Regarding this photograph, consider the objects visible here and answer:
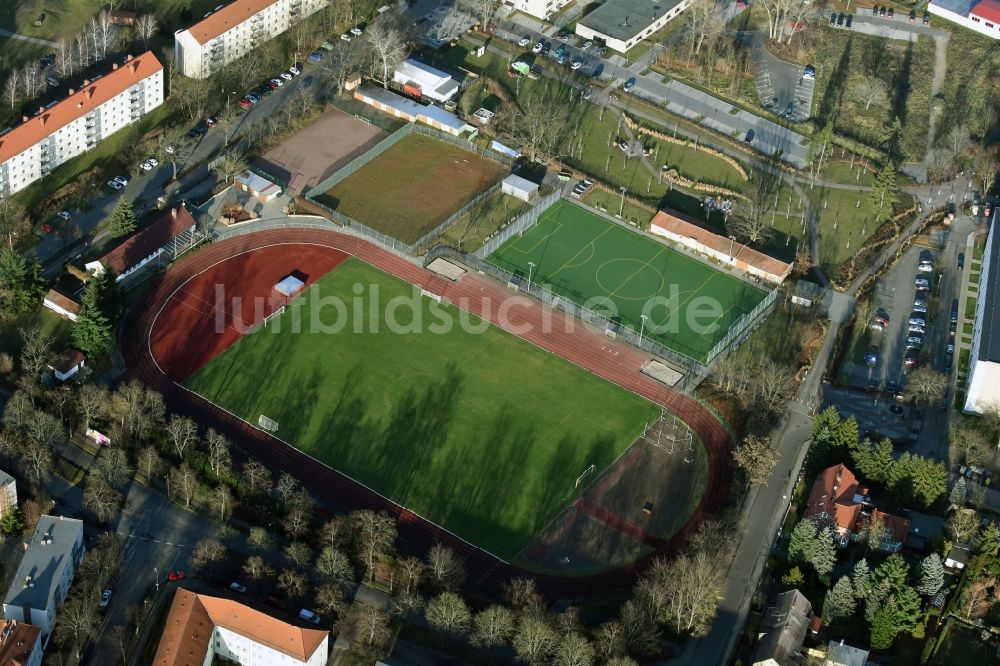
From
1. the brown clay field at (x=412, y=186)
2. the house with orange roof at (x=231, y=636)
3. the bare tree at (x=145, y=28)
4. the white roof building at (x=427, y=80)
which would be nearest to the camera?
the house with orange roof at (x=231, y=636)

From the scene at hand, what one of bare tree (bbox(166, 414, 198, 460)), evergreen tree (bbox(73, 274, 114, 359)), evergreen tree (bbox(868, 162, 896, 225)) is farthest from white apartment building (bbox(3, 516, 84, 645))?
evergreen tree (bbox(868, 162, 896, 225))

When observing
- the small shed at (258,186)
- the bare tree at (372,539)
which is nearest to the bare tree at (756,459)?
the bare tree at (372,539)

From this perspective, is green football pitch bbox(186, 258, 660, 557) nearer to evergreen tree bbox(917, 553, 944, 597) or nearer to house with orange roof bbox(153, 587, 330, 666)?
house with orange roof bbox(153, 587, 330, 666)

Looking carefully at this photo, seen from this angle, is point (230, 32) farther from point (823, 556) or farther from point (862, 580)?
point (862, 580)

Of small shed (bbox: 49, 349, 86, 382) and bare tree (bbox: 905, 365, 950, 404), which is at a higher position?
bare tree (bbox: 905, 365, 950, 404)

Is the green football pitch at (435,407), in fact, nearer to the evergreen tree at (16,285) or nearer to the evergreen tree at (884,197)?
the evergreen tree at (16,285)

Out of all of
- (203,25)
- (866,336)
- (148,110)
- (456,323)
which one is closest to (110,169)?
(148,110)

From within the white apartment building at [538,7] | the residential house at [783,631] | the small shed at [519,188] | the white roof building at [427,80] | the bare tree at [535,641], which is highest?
the white apartment building at [538,7]
